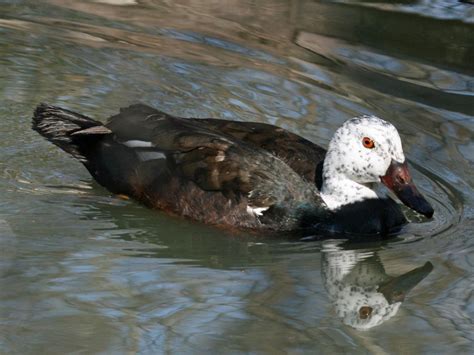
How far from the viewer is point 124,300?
682 centimetres

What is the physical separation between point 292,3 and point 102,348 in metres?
7.38

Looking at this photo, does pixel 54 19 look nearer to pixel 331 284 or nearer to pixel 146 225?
pixel 146 225

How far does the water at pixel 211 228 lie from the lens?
21.6ft

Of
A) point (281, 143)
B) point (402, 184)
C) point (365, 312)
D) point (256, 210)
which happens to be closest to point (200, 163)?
Answer: point (256, 210)

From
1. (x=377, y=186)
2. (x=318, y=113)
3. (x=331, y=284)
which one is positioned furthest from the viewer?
(x=318, y=113)

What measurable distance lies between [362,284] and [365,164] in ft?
3.49

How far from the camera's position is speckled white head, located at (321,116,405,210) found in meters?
8.20

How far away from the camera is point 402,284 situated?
7.43m

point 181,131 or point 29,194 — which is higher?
point 181,131

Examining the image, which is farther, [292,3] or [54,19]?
[292,3]

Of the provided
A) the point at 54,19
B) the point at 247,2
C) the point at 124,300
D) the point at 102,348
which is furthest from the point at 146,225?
the point at 247,2

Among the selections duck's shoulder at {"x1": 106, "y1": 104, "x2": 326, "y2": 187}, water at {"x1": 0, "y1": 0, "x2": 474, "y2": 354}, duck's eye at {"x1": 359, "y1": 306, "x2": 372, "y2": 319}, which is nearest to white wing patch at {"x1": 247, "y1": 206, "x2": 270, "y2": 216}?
water at {"x1": 0, "y1": 0, "x2": 474, "y2": 354}

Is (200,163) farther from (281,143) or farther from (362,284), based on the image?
(362,284)

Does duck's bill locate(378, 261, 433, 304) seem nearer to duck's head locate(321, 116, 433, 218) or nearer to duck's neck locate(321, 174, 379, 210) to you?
duck's head locate(321, 116, 433, 218)
